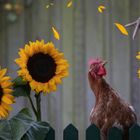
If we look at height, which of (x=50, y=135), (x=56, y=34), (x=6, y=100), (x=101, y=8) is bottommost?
(x=50, y=135)

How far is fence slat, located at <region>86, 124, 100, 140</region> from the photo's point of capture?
1.52m

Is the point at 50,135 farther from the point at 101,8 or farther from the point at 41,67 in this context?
the point at 101,8

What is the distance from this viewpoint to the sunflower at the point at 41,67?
1.38m

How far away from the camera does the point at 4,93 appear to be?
1378 millimetres

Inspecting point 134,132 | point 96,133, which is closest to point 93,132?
point 96,133

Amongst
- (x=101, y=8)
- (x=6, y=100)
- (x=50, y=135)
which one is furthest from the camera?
(x=101, y=8)

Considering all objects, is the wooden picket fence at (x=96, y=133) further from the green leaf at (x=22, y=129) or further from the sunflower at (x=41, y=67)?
the sunflower at (x=41, y=67)

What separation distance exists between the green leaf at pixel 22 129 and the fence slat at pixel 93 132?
0.51 ft

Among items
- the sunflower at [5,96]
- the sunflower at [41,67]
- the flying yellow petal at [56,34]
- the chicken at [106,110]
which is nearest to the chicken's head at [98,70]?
the chicken at [106,110]

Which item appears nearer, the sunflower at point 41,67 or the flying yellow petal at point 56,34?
the sunflower at point 41,67

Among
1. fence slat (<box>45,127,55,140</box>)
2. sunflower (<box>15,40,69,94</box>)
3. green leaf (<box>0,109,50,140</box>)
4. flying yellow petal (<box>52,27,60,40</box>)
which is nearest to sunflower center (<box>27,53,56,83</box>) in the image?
sunflower (<box>15,40,69,94</box>)

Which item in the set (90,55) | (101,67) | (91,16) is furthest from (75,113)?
(101,67)

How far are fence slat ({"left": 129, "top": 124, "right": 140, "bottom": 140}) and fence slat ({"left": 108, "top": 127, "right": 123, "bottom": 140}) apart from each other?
0.03 metres

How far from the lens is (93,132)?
1.54 m
